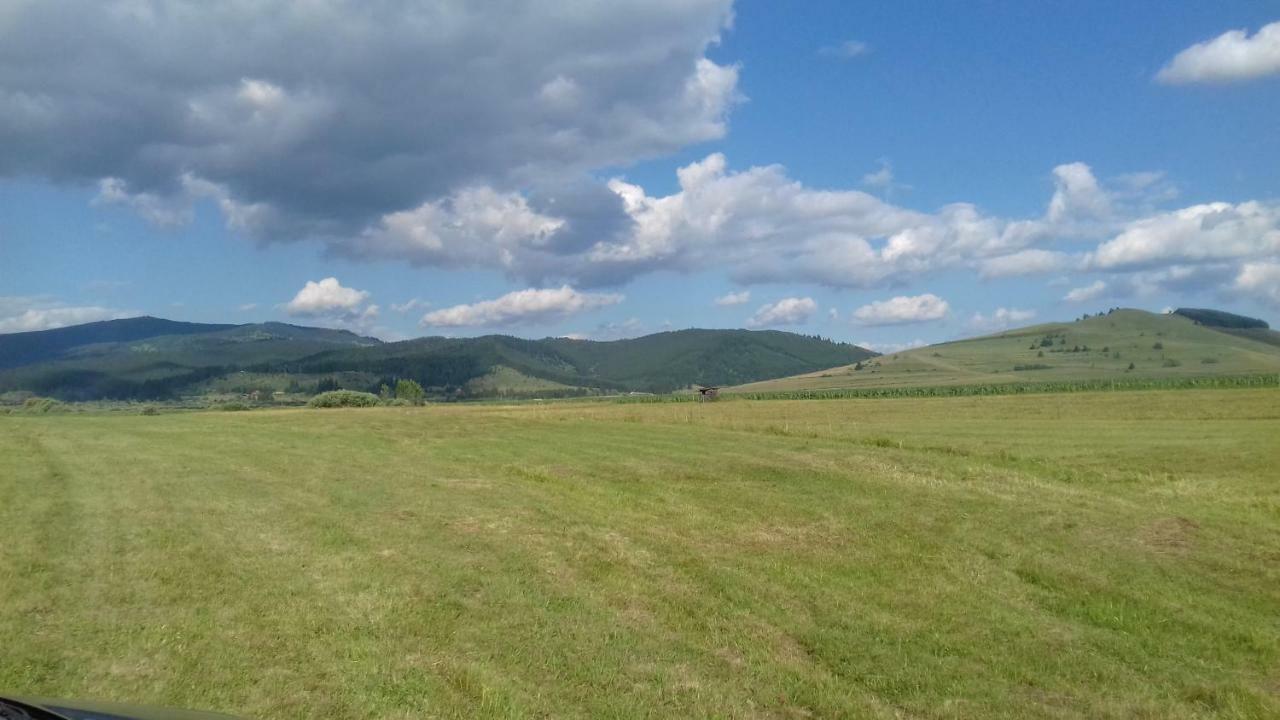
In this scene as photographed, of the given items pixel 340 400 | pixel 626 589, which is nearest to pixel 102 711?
pixel 626 589

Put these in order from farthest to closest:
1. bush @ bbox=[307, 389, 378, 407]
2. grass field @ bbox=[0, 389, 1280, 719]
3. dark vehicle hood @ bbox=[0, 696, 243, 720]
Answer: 1. bush @ bbox=[307, 389, 378, 407]
2. grass field @ bbox=[0, 389, 1280, 719]
3. dark vehicle hood @ bbox=[0, 696, 243, 720]

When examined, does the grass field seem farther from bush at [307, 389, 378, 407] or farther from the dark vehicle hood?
bush at [307, 389, 378, 407]

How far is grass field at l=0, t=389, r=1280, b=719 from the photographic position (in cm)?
896

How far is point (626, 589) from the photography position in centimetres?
1300

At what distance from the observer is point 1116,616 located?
12.8m

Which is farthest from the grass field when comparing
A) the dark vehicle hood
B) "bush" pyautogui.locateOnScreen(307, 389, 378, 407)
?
"bush" pyautogui.locateOnScreen(307, 389, 378, 407)

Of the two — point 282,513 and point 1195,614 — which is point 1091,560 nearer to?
point 1195,614

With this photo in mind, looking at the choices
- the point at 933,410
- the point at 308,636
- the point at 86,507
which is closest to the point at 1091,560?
the point at 308,636

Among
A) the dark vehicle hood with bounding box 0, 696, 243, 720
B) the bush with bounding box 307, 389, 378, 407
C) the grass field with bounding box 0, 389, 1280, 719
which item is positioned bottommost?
the grass field with bounding box 0, 389, 1280, 719

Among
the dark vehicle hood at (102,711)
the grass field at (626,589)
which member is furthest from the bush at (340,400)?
the dark vehicle hood at (102,711)

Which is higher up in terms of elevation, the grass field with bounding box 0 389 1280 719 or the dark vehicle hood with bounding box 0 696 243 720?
the dark vehicle hood with bounding box 0 696 243 720

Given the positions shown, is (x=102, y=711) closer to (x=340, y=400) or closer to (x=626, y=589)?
(x=626, y=589)

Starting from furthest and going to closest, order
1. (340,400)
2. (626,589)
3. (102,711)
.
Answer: (340,400) → (626,589) → (102,711)

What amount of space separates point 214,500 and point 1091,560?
19.0 metres
